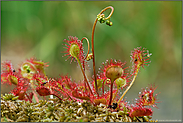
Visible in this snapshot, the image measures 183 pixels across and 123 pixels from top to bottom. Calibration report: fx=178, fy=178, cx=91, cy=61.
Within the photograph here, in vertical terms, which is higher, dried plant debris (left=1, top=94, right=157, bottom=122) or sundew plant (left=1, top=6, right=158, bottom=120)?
sundew plant (left=1, top=6, right=158, bottom=120)

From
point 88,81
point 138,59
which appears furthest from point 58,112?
point 138,59

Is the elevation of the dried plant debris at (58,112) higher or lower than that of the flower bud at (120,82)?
lower

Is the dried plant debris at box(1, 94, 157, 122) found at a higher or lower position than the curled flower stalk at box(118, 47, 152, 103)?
lower

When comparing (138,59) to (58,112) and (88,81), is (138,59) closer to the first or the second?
(88,81)

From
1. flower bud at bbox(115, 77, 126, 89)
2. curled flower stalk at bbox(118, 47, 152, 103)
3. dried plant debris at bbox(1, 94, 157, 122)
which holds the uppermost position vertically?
curled flower stalk at bbox(118, 47, 152, 103)

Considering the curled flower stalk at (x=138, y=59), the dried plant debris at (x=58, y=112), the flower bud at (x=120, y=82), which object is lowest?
the dried plant debris at (x=58, y=112)

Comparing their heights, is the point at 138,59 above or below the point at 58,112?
above
